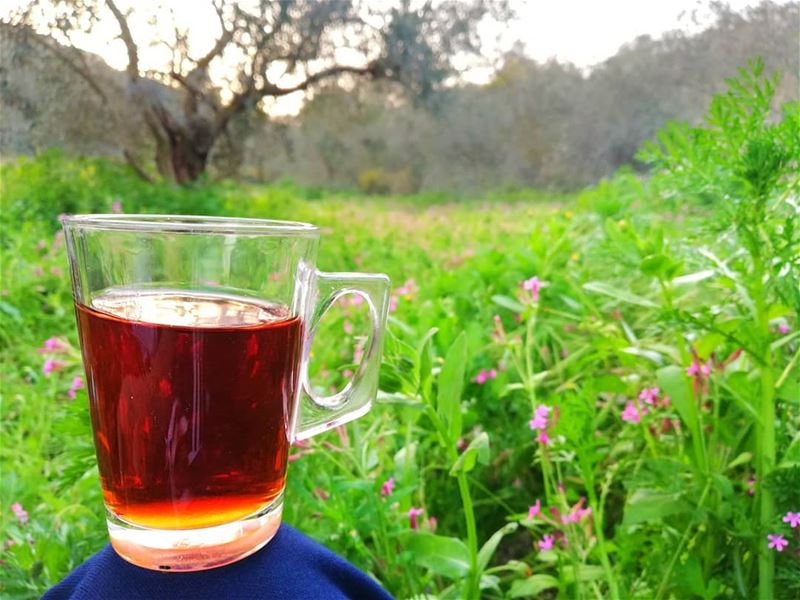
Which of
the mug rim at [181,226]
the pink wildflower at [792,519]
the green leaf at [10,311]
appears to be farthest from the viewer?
the green leaf at [10,311]

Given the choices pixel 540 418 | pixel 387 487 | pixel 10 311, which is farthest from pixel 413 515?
pixel 10 311

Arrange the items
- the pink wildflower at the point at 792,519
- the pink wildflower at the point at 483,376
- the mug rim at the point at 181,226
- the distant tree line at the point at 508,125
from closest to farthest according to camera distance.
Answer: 1. the mug rim at the point at 181,226
2. the pink wildflower at the point at 792,519
3. the pink wildflower at the point at 483,376
4. the distant tree line at the point at 508,125

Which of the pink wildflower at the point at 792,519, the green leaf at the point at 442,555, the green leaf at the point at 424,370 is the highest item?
Result: the green leaf at the point at 424,370

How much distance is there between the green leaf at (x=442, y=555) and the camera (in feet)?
1.64

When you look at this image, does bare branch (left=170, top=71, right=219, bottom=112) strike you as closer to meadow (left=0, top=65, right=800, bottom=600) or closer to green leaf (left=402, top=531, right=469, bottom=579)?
meadow (left=0, top=65, right=800, bottom=600)

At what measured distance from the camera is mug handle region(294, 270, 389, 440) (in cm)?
39

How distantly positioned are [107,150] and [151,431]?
0.90 metres

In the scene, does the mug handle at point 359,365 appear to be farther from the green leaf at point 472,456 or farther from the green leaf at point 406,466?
the green leaf at point 406,466

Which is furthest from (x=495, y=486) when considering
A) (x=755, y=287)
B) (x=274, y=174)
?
(x=274, y=174)

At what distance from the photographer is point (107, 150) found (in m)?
1.09

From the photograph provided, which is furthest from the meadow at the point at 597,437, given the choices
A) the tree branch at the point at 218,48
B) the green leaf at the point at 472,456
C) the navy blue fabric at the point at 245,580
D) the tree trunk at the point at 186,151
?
the tree branch at the point at 218,48

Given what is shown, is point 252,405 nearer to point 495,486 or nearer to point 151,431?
point 151,431

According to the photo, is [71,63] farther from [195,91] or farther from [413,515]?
[413,515]

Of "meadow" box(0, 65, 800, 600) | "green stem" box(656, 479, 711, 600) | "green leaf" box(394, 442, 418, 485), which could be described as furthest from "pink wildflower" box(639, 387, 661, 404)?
"green leaf" box(394, 442, 418, 485)
